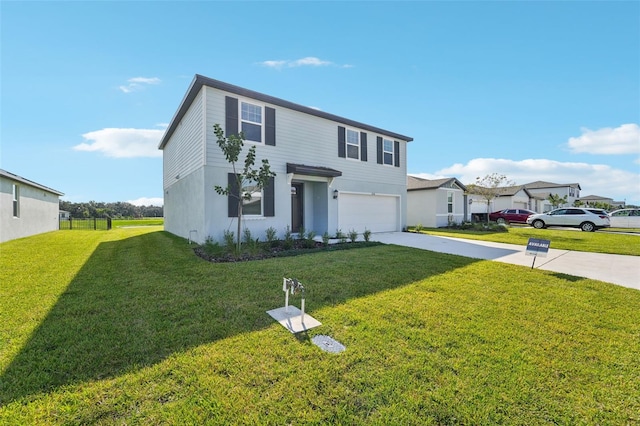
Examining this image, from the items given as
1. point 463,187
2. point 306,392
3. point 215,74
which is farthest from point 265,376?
point 463,187

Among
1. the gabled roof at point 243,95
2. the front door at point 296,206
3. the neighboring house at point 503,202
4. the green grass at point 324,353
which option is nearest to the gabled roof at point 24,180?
the gabled roof at point 243,95

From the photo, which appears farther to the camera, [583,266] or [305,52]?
[305,52]

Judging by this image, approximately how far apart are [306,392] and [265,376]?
42 centimetres

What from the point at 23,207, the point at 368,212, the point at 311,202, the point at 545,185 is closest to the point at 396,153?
the point at 368,212

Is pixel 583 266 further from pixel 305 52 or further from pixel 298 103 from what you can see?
pixel 305 52

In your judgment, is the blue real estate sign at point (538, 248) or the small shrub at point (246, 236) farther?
the small shrub at point (246, 236)

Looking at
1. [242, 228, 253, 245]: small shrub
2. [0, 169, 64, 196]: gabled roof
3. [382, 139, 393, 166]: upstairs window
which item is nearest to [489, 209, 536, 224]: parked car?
[382, 139, 393, 166]: upstairs window

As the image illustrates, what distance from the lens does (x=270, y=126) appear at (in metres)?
10.5

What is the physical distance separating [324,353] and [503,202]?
3102cm

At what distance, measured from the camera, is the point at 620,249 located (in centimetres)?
915

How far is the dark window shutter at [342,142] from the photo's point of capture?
42.0 ft

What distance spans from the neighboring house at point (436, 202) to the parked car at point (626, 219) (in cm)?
1027

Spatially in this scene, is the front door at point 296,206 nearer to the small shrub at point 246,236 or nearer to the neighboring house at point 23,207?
the small shrub at point 246,236

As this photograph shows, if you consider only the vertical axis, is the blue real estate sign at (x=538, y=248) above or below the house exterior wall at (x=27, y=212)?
below
